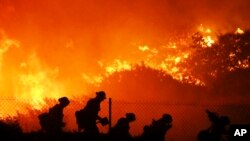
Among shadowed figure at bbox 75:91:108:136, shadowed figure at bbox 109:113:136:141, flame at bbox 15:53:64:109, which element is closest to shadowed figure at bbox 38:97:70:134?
shadowed figure at bbox 75:91:108:136

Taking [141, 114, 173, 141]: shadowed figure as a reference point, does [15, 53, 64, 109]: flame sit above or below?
above

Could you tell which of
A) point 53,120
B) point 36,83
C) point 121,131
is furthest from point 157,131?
point 36,83

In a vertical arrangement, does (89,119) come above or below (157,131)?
above

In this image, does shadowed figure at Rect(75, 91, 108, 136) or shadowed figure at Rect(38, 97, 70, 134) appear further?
shadowed figure at Rect(75, 91, 108, 136)

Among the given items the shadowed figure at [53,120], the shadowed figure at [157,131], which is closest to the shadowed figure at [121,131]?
the shadowed figure at [157,131]

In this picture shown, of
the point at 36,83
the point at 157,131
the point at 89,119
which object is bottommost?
the point at 157,131

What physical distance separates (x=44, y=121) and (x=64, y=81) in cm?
2071

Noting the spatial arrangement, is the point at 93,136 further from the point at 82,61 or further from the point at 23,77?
the point at 82,61

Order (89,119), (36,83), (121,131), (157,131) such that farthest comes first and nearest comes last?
1. (36,83)
2. (89,119)
3. (157,131)
4. (121,131)

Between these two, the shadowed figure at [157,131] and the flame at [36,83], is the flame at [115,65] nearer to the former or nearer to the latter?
the flame at [36,83]

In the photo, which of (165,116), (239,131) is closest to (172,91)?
(165,116)

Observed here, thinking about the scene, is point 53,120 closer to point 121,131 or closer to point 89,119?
point 89,119

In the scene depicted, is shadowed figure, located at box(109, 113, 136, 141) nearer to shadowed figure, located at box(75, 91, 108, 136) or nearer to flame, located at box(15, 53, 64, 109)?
shadowed figure, located at box(75, 91, 108, 136)

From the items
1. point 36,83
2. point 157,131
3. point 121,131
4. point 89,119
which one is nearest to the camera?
point 121,131
